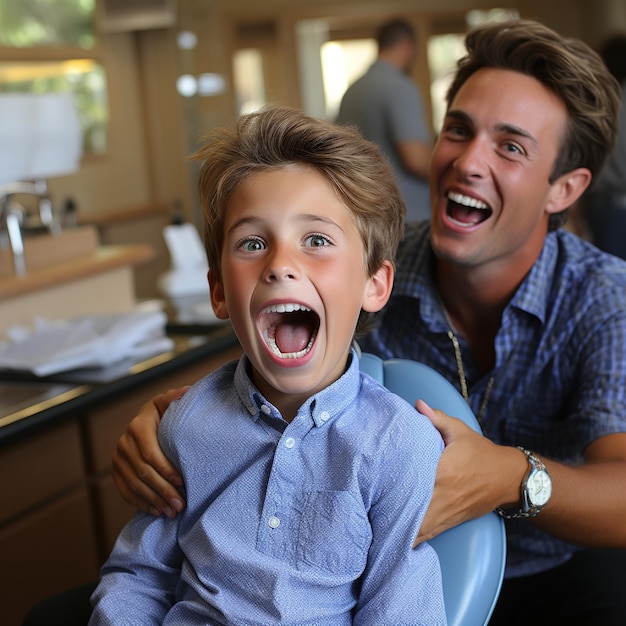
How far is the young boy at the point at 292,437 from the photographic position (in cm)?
105

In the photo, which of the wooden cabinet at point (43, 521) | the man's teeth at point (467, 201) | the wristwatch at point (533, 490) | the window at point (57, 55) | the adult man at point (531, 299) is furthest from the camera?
the window at point (57, 55)

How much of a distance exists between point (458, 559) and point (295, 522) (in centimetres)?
22

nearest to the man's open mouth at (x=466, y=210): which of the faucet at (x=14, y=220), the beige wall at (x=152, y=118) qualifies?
the faucet at (x=14, y=220)

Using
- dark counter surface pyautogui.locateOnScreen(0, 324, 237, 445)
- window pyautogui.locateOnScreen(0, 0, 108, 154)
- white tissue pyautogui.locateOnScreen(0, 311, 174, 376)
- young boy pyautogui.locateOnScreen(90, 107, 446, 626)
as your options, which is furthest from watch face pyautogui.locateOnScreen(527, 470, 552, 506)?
window pyautogui.locateOnScreen(0, 0, 108, 154)

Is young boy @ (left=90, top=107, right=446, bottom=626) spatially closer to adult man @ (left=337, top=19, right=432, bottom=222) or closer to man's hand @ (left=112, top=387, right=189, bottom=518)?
man's hand @ (left=112, top=387, right=189, bottom=518)

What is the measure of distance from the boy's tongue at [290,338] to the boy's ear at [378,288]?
108 millimetres

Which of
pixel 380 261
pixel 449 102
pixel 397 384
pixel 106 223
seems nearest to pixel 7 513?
pixel 397 384

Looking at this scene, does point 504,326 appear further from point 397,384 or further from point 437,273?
point 397,384

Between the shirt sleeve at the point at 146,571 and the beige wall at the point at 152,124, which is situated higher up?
the beige wall at the point at 152,124

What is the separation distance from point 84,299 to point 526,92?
1.53m

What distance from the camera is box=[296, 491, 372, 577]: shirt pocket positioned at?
1049mm

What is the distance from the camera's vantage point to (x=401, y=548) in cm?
104

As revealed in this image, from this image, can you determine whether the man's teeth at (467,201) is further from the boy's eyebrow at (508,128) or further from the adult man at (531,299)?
the boy's eyebrow at (508,128)

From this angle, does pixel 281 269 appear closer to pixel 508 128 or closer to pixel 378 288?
pixel 378 288
